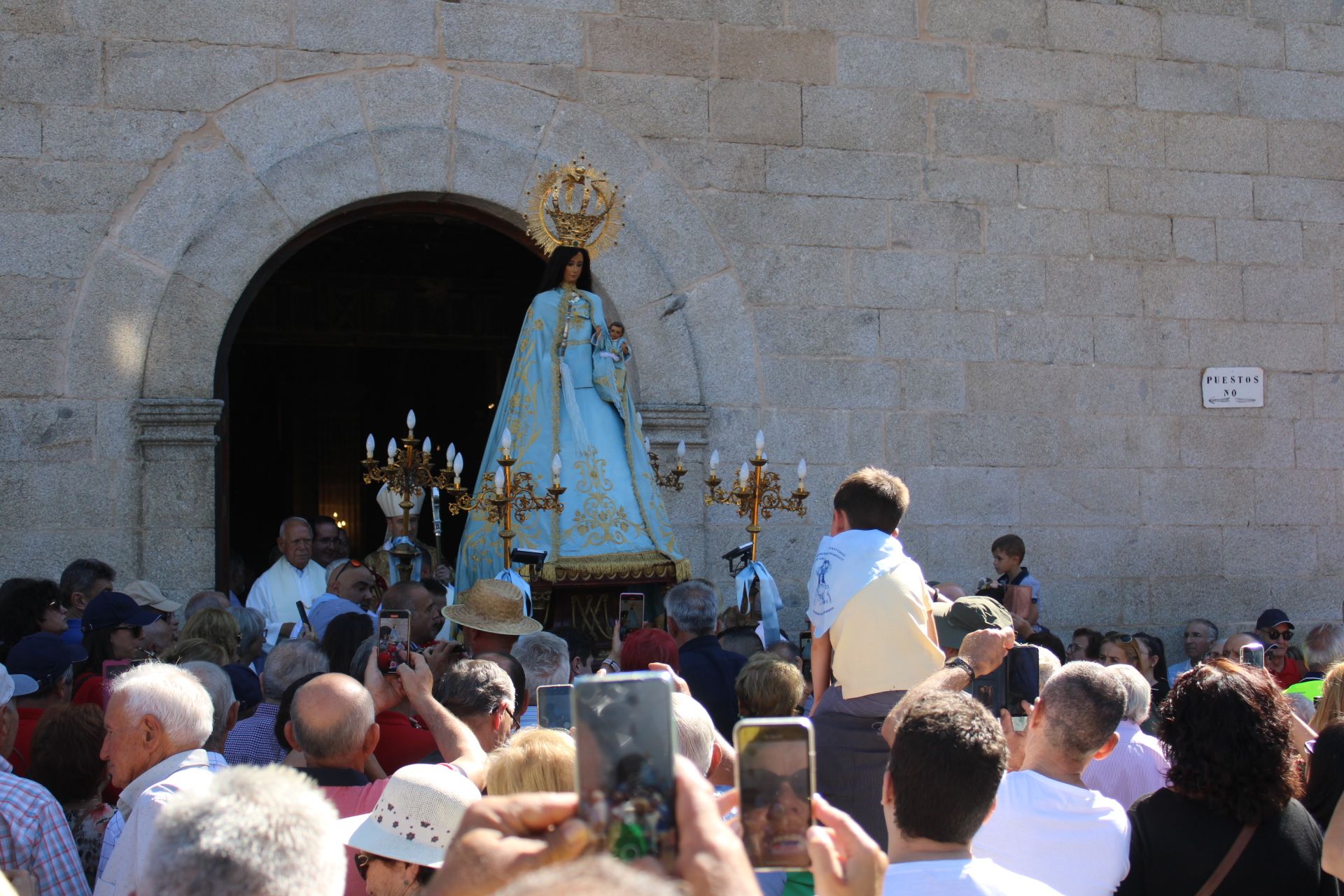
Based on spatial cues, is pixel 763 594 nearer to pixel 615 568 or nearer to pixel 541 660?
pixel 615 568

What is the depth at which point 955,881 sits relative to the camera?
6.89 ft

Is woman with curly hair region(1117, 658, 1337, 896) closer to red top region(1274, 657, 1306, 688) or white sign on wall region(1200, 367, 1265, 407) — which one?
red top region(1274, 657, 1306, 688)

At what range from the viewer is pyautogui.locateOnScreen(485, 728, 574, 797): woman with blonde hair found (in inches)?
95.5

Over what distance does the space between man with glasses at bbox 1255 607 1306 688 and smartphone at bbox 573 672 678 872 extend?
5488mm

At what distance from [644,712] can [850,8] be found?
732 cm

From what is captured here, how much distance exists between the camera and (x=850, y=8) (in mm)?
8125

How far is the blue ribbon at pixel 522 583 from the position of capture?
5.67 meters

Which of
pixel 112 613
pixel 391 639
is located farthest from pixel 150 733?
pixel 112 613

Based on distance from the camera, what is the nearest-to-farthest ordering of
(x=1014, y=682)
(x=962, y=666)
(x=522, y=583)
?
(x=962, y=666), (x=1014, y=682), (x=522, y=583)

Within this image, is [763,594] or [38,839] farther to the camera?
[763,594]

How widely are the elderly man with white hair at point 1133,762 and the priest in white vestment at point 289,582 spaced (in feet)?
14.2

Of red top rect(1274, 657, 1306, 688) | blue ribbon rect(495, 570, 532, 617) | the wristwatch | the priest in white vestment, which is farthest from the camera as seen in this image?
the priest in white vestment

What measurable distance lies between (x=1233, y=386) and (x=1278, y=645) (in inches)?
75.3

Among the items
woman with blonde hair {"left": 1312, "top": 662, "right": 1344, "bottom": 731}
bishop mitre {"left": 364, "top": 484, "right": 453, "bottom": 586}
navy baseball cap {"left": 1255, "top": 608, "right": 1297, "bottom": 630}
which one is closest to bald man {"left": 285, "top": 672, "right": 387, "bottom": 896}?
woman with blonde hair {"left": 1312, "top": 662, "right": 1344, "bottom": 731}
